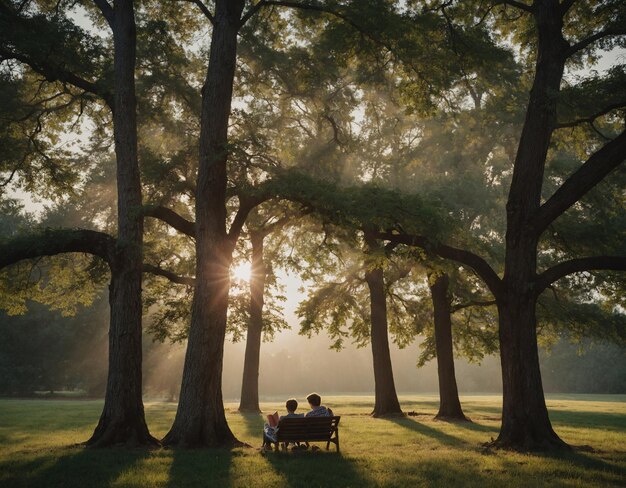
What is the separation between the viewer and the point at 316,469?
28.6 ft

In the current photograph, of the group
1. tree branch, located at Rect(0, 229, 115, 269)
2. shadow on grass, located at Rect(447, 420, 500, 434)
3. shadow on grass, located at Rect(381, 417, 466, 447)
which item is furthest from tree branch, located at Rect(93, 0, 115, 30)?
shadow on grass, located at Rect(447, 420, 500, 434)

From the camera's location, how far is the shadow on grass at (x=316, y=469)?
7.66 m

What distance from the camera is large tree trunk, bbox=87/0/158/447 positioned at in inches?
464

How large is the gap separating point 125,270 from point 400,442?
791 centimetres

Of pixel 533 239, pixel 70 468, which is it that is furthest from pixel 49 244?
pixel 533 239

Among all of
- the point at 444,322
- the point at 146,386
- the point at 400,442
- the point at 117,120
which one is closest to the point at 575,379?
the point at 146,386

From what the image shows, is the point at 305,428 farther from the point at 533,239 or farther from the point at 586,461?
the point at 533,239

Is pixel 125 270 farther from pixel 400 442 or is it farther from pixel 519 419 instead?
pixel 519 419

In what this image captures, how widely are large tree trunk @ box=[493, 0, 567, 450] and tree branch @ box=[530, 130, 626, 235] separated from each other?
0.27 metres

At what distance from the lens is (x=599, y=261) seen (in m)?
11.4

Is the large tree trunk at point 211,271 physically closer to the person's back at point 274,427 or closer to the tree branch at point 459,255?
the person's back at point 274,427

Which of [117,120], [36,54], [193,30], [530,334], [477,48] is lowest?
[530,334]

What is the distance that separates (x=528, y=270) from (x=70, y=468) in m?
10.1

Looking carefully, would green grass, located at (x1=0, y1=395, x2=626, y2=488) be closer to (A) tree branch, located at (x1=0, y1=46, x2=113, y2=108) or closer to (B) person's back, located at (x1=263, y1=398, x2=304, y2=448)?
(B) person's back, located at (x1=263, y1=398, x2=304, y2=448)
